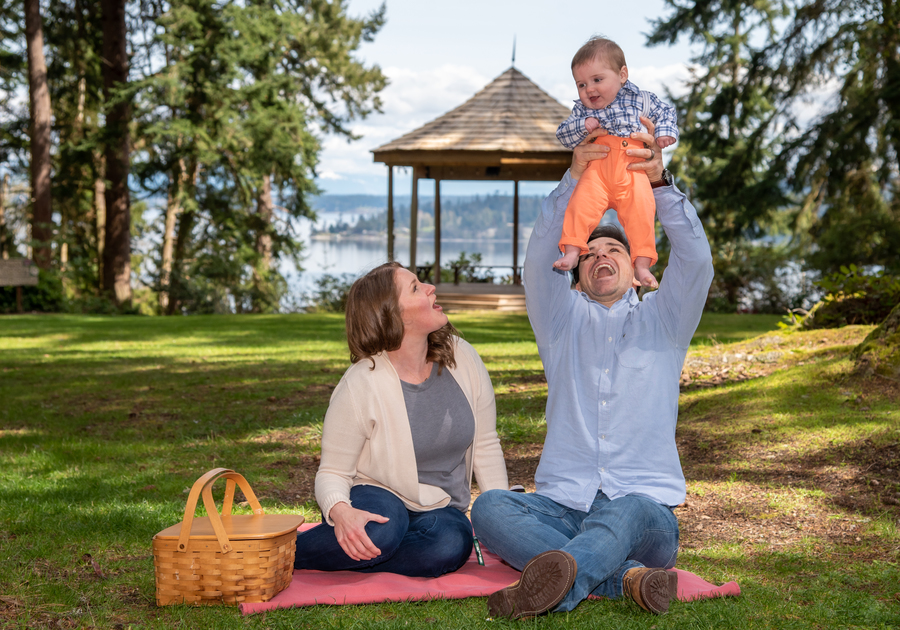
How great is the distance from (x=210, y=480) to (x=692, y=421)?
4353 millimetres

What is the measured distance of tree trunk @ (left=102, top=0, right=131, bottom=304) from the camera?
21500mm

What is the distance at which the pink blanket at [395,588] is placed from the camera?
3229 mm

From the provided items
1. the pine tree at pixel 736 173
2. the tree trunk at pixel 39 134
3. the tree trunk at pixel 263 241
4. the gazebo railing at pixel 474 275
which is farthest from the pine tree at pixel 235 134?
the pine tree at pixel 736 173

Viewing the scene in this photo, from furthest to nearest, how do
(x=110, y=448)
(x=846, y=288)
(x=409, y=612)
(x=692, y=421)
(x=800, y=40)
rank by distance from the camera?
(x=800, y=40)
(x=846, y=288)
(x=692, y=421)
(x=110, y=448)
(x=409, y=612)

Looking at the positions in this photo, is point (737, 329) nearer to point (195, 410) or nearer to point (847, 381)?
point (847, 381)

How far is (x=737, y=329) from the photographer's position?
1341cm

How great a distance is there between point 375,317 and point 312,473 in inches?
91.3

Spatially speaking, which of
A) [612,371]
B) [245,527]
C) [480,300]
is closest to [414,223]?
[480,300]

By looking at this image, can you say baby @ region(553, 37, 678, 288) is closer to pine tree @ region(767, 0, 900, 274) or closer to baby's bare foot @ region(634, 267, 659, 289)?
baby's bare foot @ region(634, 267, 659, 289)

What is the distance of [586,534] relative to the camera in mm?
3062

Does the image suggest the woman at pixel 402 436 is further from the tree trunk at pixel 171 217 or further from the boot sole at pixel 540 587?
the tree trunk at pixel 171 217

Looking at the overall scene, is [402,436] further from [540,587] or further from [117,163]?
[117,163]

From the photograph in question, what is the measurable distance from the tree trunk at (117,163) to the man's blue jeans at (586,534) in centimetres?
2042

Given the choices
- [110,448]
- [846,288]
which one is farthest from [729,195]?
[110,448]
